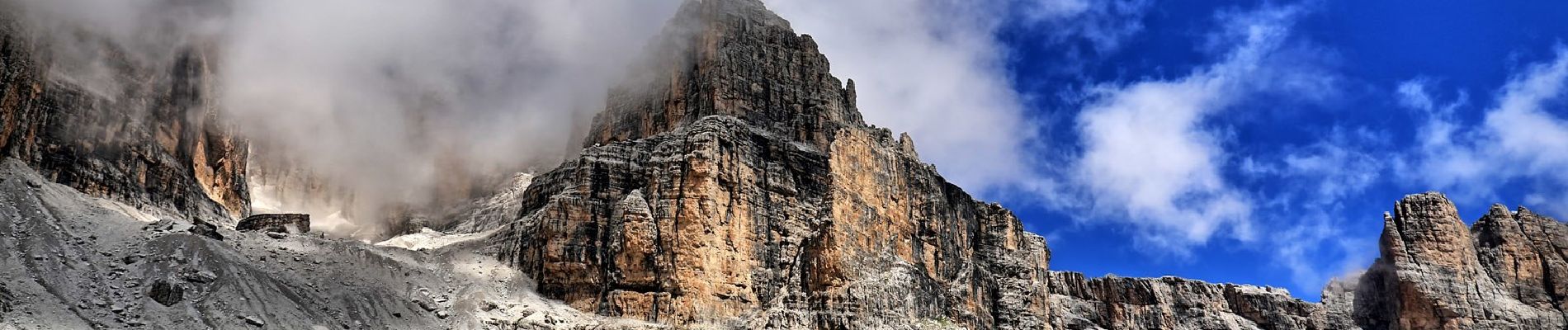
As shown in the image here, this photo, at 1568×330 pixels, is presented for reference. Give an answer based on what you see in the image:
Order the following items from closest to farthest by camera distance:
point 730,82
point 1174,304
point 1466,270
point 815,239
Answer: point 815,239 → point 730,82 → point 1466,270 → point 1174,304

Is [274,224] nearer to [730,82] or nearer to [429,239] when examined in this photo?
[429,239]

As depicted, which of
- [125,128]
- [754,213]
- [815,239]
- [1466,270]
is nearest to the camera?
[125,128]

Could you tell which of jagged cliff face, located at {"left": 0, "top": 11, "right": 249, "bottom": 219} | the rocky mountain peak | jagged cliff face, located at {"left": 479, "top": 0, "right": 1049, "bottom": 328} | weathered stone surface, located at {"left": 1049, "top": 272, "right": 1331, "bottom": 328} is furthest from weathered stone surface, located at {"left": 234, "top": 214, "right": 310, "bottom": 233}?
weathered stone surface, located at {"left": 1049, "top": 272, "right": 1331, "bottom": 328}

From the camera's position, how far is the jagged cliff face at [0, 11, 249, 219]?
9200 centimetres

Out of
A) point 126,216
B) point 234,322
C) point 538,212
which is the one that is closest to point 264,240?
point 126,216

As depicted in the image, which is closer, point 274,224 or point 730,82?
point 274,224

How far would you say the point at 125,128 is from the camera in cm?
10356

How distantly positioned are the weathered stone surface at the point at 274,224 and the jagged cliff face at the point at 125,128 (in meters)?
5.09

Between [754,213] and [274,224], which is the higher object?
[754,213]

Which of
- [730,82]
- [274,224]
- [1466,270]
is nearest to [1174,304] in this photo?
[1466,270]

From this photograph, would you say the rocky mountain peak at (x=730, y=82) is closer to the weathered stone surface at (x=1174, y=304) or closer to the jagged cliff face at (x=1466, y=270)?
the weathered stone surface at (x=1174, y=304)

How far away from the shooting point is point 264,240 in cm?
9612

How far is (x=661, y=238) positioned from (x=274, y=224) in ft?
112

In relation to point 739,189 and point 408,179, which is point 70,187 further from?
point 408,179
